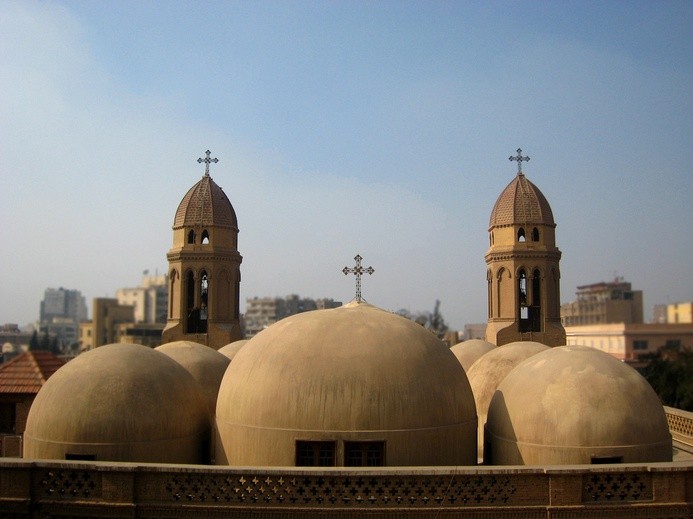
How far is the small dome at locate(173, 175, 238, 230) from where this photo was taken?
28.1m

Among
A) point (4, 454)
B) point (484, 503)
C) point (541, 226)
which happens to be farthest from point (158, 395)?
point (541, 226)

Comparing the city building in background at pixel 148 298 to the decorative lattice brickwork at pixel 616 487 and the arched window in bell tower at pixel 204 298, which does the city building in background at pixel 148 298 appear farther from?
the decorative lattice brickwork at pixel 616 487

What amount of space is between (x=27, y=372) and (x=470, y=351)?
13266 mm

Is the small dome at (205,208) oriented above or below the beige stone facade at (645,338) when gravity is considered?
above

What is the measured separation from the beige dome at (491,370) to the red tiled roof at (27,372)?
11.5 meters

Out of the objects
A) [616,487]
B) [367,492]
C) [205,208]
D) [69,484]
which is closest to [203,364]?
[69,484]

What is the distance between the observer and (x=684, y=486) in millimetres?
9734

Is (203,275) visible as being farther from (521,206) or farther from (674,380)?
(674,380)

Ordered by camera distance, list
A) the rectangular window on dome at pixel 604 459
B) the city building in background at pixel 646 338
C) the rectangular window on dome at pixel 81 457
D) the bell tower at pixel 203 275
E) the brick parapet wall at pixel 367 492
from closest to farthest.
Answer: the brick parapet wall at pixel 367 492 → the rectangular window on dome at pixel 604 459 → the rectangular window on dome at pixel 81 457 → the bell tower at pixel 203 275 → the city building in background at pixel 646 338

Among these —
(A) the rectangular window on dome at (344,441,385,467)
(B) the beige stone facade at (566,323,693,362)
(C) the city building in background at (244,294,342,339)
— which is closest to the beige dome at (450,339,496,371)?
(A) the rectangular window on dome at (344,441,385,467)

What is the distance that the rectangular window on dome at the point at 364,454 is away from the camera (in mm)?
10344

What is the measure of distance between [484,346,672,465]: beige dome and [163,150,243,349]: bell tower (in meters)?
17.9

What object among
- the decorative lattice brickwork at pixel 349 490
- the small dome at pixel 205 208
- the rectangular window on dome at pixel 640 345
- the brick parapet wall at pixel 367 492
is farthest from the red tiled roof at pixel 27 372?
the rectangular window on dome at pixel 640 345

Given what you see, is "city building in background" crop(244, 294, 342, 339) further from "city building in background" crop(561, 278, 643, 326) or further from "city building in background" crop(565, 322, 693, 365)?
"city building in background" crop(565, 322, 693, 365)
